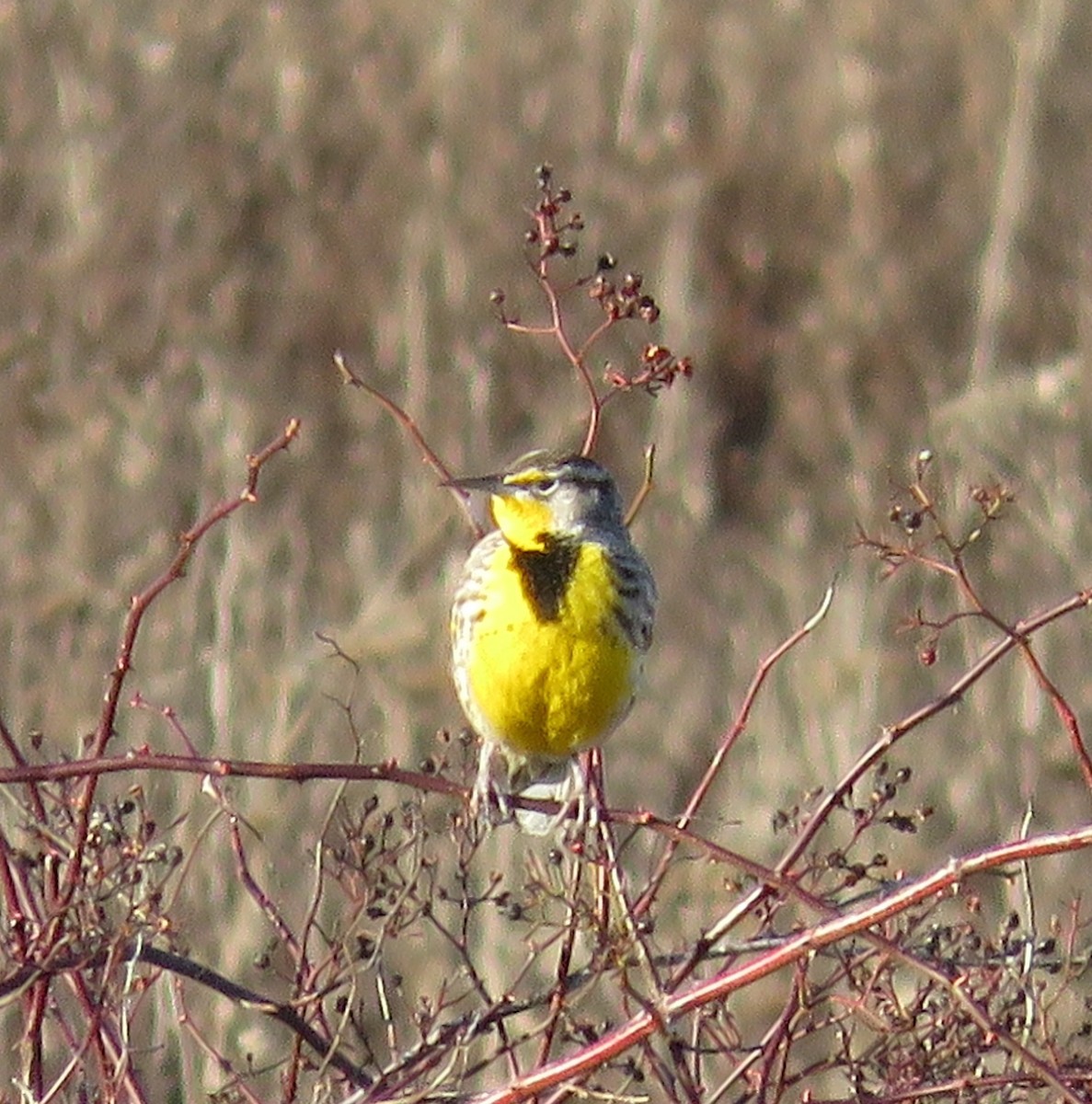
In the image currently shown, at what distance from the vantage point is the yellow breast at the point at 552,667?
3113 millimetres

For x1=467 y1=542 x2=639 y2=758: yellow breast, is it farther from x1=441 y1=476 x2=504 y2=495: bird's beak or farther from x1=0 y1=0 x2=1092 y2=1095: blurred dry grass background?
x1=0 y1=0 x2=1092 y2=1095: blurred dry grass background

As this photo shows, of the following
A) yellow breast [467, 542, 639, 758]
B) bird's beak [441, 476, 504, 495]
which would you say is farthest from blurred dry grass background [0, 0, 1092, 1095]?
yellow breast [467, 542, 639, 758]

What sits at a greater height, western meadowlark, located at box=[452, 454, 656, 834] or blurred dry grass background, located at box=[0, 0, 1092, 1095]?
blurred dry grass background, located at box=[0, 0, 1092, 1095]

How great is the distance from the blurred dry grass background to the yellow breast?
2.10 metres

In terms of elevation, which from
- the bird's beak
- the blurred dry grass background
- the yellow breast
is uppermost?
the blurred dry grass background

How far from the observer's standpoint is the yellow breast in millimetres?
3113

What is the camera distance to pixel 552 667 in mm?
3123

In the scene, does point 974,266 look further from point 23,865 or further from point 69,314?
point 23,865

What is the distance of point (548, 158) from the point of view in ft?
25.1

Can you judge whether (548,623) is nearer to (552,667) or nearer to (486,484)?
(552,667)

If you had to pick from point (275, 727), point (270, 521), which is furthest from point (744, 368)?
point (275, 727)

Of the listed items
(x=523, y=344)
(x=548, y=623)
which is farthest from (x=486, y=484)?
(x=523, y=344)

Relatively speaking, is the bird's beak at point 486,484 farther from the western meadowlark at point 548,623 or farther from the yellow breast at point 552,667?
the yellow breast at point 552,667

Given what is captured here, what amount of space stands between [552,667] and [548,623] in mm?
51
